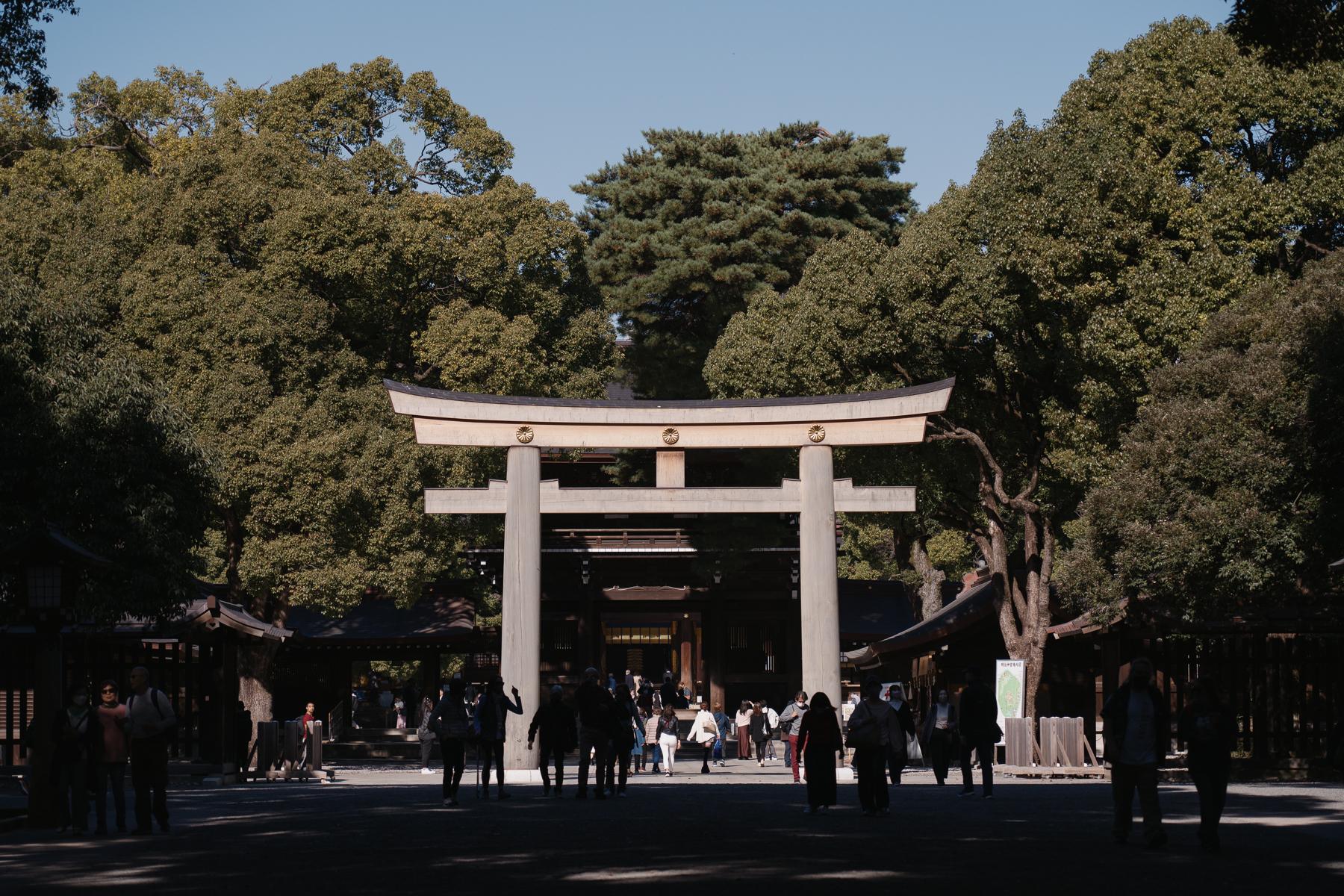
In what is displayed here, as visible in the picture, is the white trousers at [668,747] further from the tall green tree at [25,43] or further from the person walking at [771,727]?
the tall green tree at [25,43]

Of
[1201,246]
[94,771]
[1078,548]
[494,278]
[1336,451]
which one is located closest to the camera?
[94,771]

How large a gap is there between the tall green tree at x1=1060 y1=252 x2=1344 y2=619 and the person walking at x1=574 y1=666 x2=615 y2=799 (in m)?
9.62

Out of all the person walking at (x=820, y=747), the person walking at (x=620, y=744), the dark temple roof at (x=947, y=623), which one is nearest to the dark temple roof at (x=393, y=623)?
the dark temple roof at (x=947, y=623)

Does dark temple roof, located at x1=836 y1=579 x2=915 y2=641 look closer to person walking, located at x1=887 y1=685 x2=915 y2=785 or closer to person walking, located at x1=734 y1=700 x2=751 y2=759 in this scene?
person walking, located at x1=734 y1=700 x2=751 y2=759

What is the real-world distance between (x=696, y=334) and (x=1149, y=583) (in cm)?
2421

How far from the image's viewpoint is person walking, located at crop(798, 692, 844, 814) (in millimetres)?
17094

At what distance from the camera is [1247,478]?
80.1 ft

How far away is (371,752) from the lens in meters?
40.5

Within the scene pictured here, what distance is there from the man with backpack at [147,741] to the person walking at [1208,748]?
31.3 feet

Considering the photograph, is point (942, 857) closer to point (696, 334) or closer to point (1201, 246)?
point (1201, 246)

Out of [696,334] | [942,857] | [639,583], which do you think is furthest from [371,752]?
[942,857]

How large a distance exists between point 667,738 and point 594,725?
32.9ft

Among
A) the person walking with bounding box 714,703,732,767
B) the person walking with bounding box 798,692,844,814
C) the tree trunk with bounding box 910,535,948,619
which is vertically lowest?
the person walking with bounding box 714,703,732,767

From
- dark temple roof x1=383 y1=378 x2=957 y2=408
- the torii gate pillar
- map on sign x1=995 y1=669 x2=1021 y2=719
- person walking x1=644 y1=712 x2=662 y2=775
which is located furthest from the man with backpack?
map on sign x1=995 y1=669 x2=1021 y2=719
